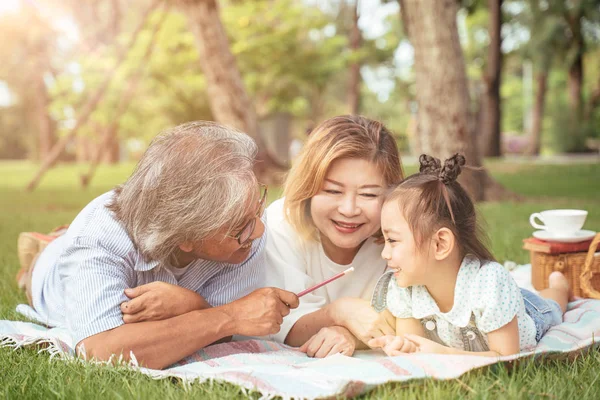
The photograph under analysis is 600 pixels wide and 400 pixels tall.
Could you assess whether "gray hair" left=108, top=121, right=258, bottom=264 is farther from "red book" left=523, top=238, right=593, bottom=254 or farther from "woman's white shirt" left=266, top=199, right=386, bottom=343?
"red book" left=523, top=238, right=593, bottom=254

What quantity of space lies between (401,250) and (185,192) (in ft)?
2.67

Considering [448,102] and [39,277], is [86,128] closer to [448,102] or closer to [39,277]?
[448,102]

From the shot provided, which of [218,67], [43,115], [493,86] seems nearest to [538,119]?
[493,86]

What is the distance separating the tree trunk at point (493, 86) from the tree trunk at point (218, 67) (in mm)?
7069

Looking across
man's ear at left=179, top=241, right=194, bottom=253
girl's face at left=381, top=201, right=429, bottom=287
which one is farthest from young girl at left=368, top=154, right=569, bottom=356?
man's ear at left=179, top=241, right=194, bottom=253

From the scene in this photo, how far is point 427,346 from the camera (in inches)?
99.7

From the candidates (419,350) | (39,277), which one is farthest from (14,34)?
(419,350)

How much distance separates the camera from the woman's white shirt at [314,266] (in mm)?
3117

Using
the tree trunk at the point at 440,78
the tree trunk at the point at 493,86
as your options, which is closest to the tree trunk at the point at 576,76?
the tree trunk at the point at 493,86

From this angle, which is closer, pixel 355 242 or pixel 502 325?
pixel 502 325

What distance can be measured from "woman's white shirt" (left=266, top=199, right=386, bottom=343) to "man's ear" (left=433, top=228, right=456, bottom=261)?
0.62 m

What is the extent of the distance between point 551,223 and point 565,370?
4.74 feet

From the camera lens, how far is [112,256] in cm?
248

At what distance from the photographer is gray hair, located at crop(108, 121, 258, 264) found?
2.41 m
